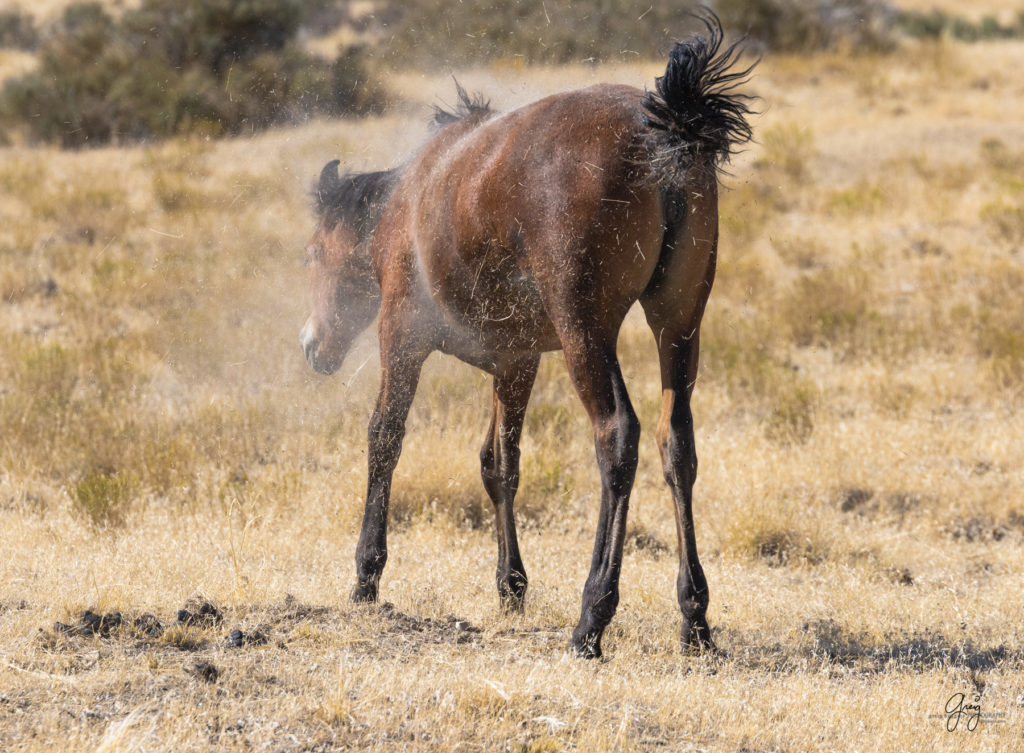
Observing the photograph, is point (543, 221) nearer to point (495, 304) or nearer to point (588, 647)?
point (495, 304)

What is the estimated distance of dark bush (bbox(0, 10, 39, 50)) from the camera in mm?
33625

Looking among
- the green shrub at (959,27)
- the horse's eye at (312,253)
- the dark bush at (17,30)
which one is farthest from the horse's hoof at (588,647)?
the green shrub at (959,27)

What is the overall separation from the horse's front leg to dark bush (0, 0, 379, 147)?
471 inches

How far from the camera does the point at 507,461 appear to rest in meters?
6.01

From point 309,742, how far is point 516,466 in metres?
2.56

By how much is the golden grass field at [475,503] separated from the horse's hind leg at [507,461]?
7.9 inches

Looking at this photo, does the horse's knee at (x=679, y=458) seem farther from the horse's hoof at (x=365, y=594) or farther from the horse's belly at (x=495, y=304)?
the horse's hoof at (x=365, y=594)

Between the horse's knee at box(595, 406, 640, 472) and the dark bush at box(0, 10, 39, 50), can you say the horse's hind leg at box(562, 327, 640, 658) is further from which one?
the dark bush at box(0, 10, 39, 50)

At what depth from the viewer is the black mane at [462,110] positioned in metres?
5.64

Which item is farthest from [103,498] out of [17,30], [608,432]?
[17,30]

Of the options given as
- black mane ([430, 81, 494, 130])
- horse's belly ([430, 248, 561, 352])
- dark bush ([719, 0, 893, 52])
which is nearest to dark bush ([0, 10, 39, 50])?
dark bush ([719, 0, 893, 52])

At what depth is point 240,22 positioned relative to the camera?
21.3 m

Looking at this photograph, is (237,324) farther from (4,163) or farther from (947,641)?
(4,163)

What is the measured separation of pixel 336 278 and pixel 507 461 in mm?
1460
